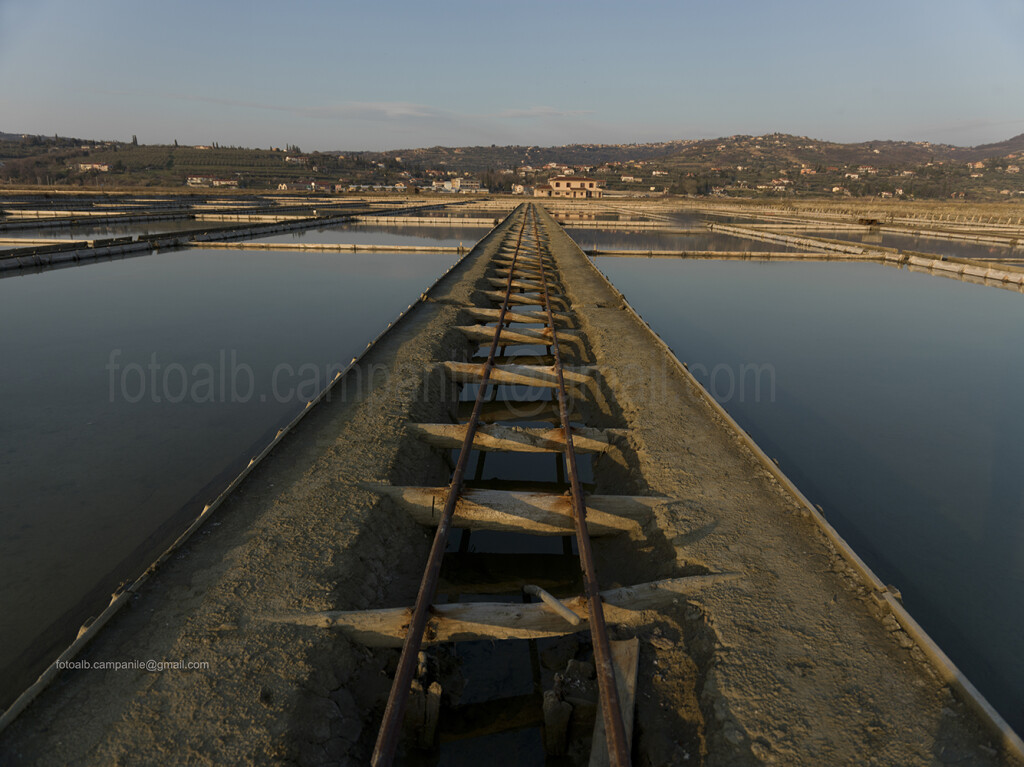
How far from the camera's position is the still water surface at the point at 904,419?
5.55 m

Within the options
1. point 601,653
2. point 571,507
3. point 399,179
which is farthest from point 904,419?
point 399,179

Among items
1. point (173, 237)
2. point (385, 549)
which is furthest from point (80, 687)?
point (173, 237)

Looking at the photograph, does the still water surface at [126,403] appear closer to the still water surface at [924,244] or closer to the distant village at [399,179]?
the still water surface at [924,244]

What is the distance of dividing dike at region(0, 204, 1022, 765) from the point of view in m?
3.33

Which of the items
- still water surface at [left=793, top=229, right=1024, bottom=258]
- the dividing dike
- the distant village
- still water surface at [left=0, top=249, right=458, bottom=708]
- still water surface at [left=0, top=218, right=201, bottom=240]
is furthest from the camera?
the distant village

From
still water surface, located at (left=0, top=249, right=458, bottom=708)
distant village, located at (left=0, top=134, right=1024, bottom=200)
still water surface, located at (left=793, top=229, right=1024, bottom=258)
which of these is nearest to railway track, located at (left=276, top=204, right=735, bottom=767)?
still water surface, located at (left=0, top=249, right=458, bottom=708)

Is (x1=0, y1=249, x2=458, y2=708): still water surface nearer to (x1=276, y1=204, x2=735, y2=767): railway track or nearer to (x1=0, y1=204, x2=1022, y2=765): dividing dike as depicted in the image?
(x1=0, y1=204, x2=1022, y2=765): dividing dike

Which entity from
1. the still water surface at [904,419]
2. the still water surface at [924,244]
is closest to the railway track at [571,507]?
the still water surface at [904,419]

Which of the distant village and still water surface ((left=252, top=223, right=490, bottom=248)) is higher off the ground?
the distant village

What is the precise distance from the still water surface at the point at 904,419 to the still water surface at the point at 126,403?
8149 millimetres

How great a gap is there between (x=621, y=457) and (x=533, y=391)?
398 cm

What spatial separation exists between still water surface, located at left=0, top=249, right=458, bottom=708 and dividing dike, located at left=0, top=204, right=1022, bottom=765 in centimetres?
123

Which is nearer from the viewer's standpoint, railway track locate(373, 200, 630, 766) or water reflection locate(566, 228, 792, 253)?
railway track locate(373, 200, 630, 766)

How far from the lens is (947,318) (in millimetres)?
17500
